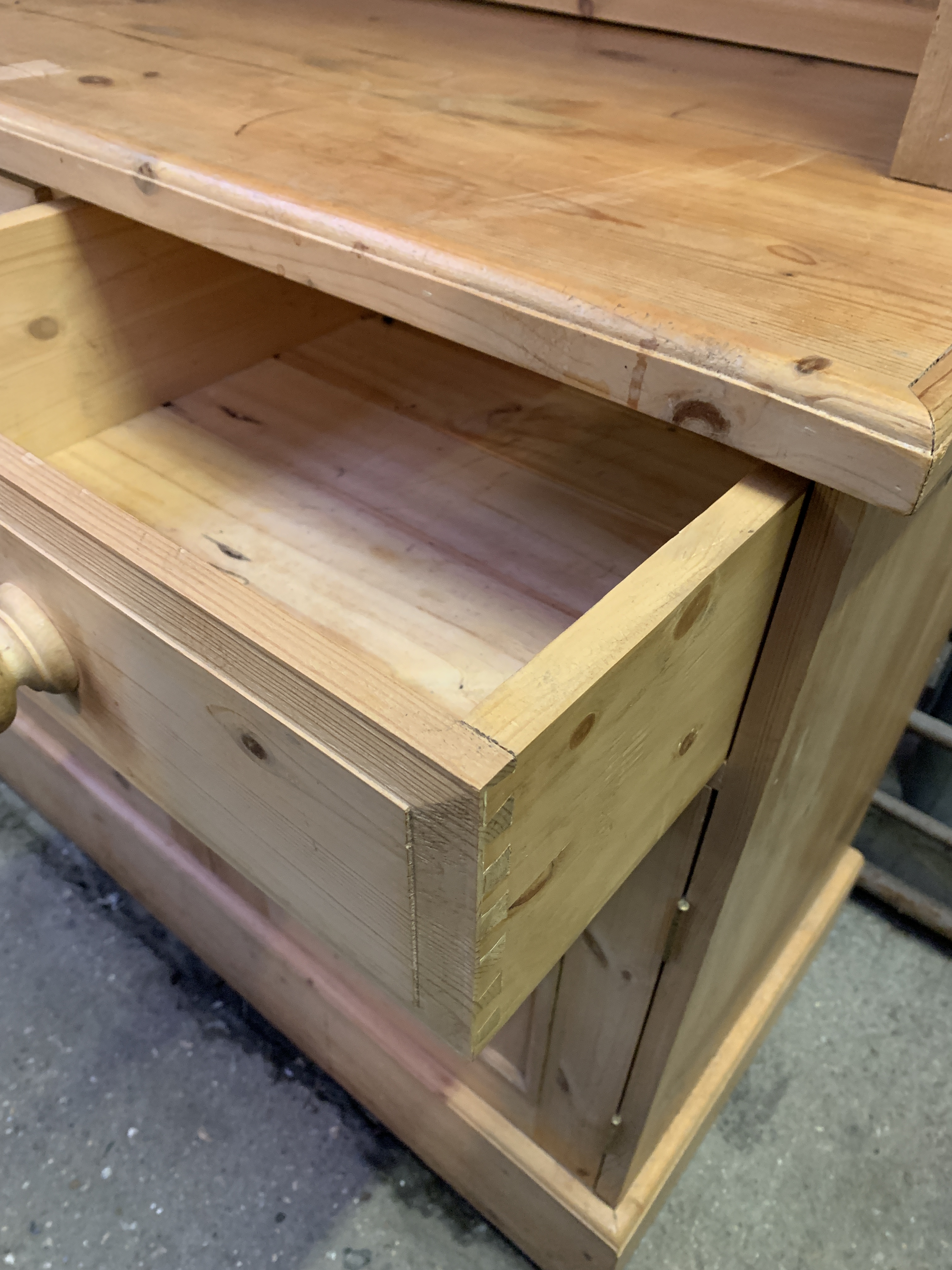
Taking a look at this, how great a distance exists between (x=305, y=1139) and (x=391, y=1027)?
6.9 inches

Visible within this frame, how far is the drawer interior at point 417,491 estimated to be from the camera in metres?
0.52

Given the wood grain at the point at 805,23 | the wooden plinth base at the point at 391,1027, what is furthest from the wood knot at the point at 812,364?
the wooden plinth base at the point at 391,1027

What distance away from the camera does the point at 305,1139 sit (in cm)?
90

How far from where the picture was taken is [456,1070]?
32.0 inches

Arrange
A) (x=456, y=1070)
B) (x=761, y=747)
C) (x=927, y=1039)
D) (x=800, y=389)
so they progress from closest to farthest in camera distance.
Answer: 1. (x=800, y=389)
2. (x=761, y=747)
3. (x=456, y=1070)
4. (x=927, y=1039)

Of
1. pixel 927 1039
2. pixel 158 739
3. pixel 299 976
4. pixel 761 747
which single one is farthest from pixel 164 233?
pixel 927 1039

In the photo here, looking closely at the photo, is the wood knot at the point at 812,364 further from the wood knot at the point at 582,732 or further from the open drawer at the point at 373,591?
the wood knot at the point at 582,732

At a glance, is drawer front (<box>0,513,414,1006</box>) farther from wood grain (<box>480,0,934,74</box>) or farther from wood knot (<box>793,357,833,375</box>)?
wood grain (<box>480,0,934,74</box>)

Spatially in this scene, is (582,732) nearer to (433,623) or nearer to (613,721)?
(613,721)

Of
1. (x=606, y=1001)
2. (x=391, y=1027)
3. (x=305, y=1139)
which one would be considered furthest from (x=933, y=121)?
(x=305, y=1139)

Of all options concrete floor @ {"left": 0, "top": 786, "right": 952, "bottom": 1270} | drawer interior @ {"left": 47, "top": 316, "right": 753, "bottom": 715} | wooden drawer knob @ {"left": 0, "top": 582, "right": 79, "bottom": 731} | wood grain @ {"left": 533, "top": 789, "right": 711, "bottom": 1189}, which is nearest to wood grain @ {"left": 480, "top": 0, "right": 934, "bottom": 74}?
drawer interior @ {"left": 47, "top": 316, "right": 753, "bottom": 715}

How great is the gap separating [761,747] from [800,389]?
0.68 feet

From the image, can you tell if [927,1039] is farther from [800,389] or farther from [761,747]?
[800,389]

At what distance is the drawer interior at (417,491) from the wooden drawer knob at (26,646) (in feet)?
0.38
